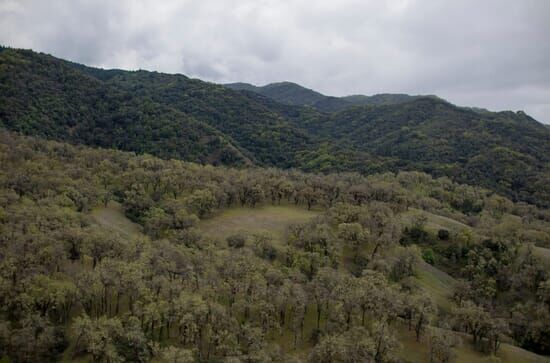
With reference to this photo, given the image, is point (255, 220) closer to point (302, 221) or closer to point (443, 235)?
point (302, 221)

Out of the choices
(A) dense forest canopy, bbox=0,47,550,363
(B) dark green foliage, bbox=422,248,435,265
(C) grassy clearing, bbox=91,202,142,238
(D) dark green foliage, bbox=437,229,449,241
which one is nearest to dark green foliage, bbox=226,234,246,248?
(A) dense forest canopy, bbox=0,47,550,363

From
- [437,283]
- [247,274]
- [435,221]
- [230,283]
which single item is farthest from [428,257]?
[230,283]

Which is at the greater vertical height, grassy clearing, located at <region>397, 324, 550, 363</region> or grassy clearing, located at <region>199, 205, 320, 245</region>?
grassy clearing, located at <region>199, 205, 320, 245</region>

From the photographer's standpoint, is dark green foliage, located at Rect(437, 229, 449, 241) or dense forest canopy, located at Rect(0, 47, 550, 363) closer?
dense forest canopy, located at Rect(0, 47, 550, 363)

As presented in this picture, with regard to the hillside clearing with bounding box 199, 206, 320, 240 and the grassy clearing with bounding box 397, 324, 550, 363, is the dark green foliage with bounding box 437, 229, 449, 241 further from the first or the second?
the grassy clearing with bounding box 397, 324, 550, 363

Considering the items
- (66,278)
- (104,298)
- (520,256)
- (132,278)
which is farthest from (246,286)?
(520,256)

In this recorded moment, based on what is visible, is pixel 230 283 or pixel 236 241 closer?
pixel 230 283
